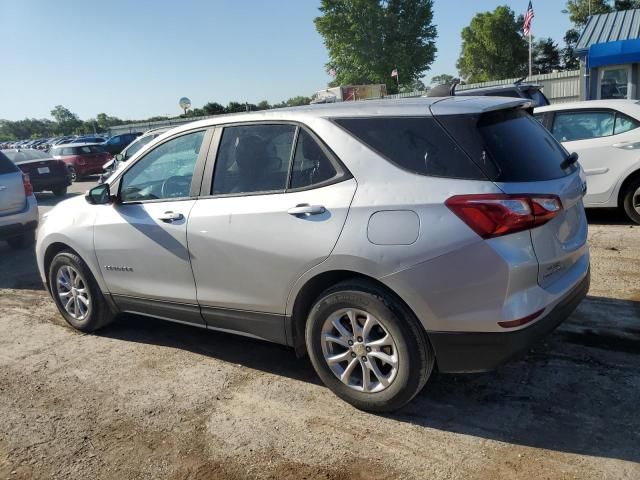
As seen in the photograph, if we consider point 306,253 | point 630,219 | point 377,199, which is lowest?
point 630,219

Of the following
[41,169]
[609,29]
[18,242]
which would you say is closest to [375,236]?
[18,242]

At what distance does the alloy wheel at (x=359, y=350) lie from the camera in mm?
2965

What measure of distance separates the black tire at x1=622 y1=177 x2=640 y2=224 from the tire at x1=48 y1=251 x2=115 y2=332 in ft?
20.0

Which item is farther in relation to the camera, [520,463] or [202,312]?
[202,312]

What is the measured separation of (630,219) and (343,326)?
555 centimetres

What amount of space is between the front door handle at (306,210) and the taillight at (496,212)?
725mm

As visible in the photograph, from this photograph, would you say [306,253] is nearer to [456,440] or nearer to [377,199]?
[377,199]

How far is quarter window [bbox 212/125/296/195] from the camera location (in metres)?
3.37

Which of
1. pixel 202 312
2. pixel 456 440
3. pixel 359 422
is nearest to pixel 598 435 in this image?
pixel 456 440

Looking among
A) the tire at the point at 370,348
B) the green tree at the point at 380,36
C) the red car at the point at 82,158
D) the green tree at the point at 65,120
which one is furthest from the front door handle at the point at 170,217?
the green tree at the point at 65,120

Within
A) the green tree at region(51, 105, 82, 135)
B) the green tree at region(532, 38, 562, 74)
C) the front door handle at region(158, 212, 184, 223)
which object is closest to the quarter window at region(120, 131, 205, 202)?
the front door handle at region(158, 212, 184, 223)

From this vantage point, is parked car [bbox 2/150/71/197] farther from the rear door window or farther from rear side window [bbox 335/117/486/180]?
rear side window [bbox 335/117/486/180]

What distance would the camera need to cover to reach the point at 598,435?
277cm

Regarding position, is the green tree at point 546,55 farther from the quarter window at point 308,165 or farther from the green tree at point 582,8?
the quarter window at point 308,165
